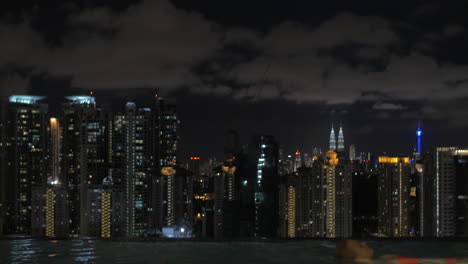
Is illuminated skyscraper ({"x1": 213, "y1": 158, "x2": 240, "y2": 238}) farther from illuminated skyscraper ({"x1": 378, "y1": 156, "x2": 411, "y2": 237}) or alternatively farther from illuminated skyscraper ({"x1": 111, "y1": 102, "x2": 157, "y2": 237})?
illuminated skyscraper ({"x1": 378, "y1": 156, "x2": 411, "y2": 237})

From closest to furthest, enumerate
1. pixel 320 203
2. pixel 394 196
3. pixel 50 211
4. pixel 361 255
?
pixel 361 255 < pixel 320 203 < pixel 394 196 < pixel 50 211

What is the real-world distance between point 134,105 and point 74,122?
443 cm

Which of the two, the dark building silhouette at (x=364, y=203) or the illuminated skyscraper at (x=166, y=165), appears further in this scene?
the illuminated skyscraper at (x=166, y=165)

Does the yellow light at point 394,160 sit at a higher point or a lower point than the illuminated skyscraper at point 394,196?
higher

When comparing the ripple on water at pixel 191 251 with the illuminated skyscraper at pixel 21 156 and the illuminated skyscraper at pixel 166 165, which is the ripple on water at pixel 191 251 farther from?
the illuminated skyscraper at pixel 21 156

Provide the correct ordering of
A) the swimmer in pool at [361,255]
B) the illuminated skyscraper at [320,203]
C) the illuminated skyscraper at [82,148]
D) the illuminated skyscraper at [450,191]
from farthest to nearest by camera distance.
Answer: the illuminated skyscraper at [82,148]
the illuminated skyscraper at [320,203]
the illuminated skyscraper at [450,191]
the swimmer in pool at [361,255]

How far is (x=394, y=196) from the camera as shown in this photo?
24.1m

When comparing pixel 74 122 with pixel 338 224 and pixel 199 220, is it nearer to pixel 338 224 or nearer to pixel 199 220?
pixel 199 220

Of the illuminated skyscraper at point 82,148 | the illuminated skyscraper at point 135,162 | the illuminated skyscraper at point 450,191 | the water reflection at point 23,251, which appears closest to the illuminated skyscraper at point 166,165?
the illuminated skyscraper at point 135,162

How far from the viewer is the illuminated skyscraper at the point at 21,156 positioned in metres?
29.6

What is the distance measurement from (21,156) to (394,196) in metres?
21.2

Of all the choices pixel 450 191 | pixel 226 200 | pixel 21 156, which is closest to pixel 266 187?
pixel 226 200

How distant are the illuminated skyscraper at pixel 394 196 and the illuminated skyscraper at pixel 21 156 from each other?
17909 millimetres

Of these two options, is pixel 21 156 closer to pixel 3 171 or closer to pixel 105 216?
pixel 3 171
